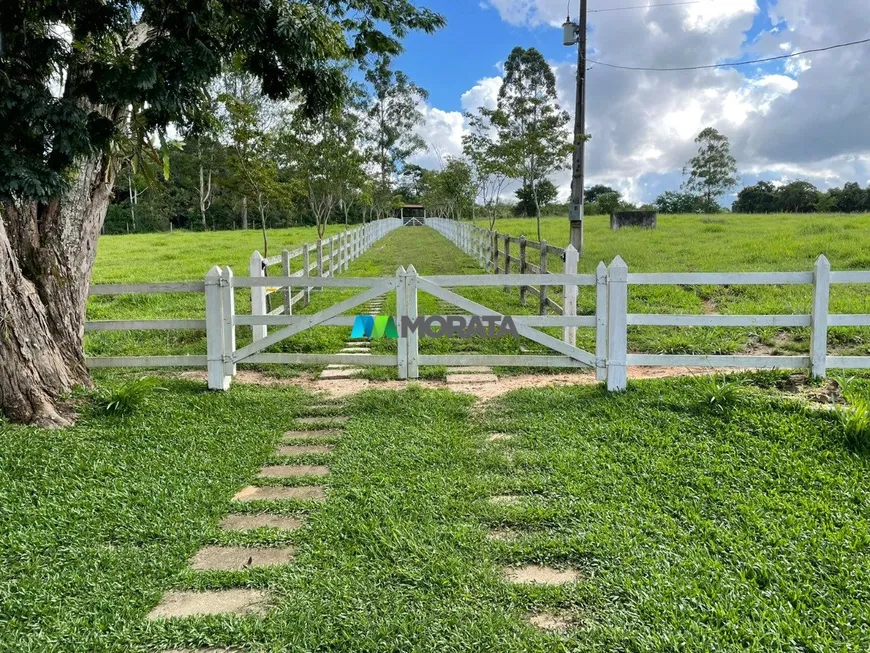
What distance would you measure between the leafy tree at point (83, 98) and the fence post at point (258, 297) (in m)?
2.12

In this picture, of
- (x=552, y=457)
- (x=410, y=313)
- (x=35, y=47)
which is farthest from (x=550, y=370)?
(x=35, y=47)

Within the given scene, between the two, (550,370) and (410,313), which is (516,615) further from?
(550,370)

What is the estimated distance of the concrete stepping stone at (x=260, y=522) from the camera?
3.54 meters

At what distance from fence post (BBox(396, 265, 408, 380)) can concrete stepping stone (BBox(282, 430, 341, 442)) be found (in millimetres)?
1552

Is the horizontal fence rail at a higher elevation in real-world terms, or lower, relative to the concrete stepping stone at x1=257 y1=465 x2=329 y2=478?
higher

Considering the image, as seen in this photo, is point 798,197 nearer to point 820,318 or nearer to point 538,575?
point 820,318

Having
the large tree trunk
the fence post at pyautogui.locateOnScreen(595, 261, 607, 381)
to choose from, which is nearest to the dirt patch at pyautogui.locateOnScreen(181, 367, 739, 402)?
the fence post at pyautogui.locateOnScreen(595, 261, 607, 381)

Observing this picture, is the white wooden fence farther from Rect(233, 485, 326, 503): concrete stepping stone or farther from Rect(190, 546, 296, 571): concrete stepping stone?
Rect(190, 546, 296, 571): concrete stepping stone

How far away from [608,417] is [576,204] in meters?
9.29

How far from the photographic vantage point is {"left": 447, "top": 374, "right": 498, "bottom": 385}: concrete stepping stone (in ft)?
22.0

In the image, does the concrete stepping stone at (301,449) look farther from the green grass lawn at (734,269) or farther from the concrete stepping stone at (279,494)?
the green grass lawn at (734,269)

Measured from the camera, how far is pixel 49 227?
558cm

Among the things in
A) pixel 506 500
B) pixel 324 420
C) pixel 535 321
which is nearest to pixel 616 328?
pixel 535 321
